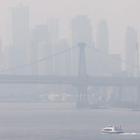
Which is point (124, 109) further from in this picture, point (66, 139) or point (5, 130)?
point (66, 139)

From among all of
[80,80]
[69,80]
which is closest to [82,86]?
[80,80]

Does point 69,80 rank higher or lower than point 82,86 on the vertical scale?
higher

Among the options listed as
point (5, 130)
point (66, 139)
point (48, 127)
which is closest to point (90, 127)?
point (48, 127)

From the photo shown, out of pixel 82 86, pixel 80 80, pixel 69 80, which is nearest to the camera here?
pixel 80 80

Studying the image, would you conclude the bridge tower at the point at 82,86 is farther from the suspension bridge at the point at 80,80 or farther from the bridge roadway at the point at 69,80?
the bridge roadway at the point at 69,80

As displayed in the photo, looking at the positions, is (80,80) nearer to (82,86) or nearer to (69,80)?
(82,86)

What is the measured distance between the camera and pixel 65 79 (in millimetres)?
129625

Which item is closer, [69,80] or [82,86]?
[69,80]

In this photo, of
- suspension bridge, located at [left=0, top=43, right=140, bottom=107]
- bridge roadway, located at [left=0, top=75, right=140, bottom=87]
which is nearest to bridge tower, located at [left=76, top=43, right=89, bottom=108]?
A: suspension bridge, located at [left=0, top=43, right=140, bottom=107]

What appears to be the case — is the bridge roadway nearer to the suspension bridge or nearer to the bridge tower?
the suspension bridge

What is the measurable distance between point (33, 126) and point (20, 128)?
2.79 m

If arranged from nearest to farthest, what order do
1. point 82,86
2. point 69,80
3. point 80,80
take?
1. point 80,80
2. point 69,80
3. point 82,86

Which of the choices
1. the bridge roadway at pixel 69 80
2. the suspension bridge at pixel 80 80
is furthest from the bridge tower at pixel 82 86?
the bridge roadway at pixel 69 80

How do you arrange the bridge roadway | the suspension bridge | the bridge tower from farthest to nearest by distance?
the bridge tower
the suspension bridge
the bridge roadway
